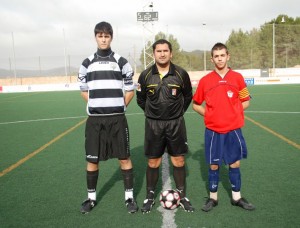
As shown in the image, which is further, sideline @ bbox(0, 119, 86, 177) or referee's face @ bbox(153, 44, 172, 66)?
sideline @ bbox(0, 119, 86, 177)

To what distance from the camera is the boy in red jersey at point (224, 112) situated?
3.77 meters

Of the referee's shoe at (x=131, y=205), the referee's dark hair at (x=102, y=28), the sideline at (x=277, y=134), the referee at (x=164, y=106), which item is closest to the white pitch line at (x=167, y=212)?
the referee at (x=164, y=106)

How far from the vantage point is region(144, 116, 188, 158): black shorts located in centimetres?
386

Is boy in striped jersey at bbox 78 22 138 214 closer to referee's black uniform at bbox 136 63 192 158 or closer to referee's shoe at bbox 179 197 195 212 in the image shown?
referee's black uniform at bbox 136 63 192 158

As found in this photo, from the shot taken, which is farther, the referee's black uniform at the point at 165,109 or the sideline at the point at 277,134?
the sideline at the point at 277,134

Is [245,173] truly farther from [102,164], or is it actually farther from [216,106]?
[102,164]

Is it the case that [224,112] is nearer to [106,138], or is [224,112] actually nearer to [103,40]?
[106,138]

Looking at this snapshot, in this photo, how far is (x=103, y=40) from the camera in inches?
150

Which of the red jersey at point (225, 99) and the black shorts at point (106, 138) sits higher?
the red jersey at point (225, 99)

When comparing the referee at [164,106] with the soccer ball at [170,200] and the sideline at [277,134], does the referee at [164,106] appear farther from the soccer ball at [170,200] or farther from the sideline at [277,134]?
the sideline at [277,134]

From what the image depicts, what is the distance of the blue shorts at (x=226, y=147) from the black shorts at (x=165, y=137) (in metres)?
0.33

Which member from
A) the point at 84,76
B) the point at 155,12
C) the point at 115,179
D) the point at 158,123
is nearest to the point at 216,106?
the point at 158,123

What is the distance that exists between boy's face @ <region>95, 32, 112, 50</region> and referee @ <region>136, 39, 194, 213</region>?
54 centimetres

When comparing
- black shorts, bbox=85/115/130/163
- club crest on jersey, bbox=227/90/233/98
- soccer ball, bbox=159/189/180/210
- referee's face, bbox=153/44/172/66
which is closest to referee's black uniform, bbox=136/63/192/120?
referee's face, bbox=153/44/172/66
